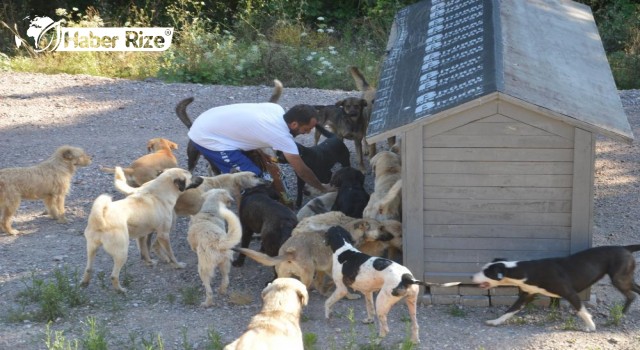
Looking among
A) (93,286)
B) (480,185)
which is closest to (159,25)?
(93,286)

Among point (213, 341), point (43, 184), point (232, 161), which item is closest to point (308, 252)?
point (213, 341)

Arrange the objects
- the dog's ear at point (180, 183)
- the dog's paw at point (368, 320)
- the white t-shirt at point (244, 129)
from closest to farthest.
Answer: the dog's paw at point (368, 320), the dog's ear at point (180, 183), the white t-shirt at point (244, 129)

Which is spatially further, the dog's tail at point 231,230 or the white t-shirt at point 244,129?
the white t-shirt at point 244,129

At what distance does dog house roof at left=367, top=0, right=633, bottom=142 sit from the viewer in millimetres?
7945

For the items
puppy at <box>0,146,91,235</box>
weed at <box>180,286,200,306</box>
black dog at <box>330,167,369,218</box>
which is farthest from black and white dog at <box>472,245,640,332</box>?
puppy at <box>0,146,91,235</box>

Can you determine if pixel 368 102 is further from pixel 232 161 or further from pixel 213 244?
pixel 213 244

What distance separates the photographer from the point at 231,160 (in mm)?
10672

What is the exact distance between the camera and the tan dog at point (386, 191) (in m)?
9.13

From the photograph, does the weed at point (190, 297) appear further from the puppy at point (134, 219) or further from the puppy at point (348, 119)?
the puppy at point (348, 119)

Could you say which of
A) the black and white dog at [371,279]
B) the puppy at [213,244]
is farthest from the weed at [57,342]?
the black and white dog at [371,279]

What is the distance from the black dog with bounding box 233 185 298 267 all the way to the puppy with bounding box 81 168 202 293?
58cm

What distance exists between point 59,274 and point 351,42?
12.1m

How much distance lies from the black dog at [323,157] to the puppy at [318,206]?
2.68ft

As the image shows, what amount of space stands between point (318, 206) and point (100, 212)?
107 inches
